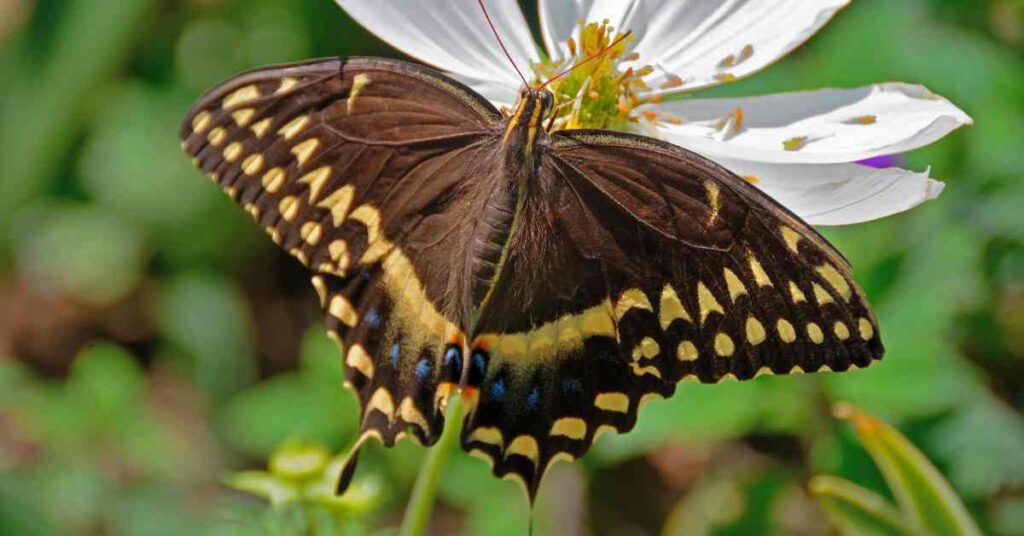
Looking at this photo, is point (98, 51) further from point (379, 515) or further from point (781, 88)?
point (781, 88)

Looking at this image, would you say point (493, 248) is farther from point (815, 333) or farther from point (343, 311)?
point (815, 333)

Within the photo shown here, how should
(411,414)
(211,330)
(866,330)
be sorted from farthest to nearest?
(211,330)
(411,414)
(866,330)

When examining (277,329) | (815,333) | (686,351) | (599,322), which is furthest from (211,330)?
(815,333)

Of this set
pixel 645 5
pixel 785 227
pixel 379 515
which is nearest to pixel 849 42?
pixel 645 5

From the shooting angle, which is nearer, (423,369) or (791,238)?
(791,238)

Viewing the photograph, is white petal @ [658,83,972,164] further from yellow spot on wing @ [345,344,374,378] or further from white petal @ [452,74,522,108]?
yellow spot on wing @ [345,344,374,378]

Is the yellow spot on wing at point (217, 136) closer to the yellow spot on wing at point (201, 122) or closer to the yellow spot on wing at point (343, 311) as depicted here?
the yellow spot on wing at point (201, 122)

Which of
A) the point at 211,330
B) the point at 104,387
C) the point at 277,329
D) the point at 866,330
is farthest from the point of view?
the point at 277,329
